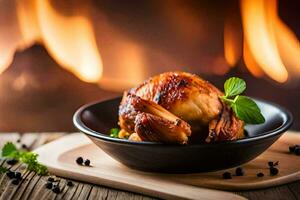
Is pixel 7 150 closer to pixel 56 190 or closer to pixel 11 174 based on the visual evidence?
pixel 11 174

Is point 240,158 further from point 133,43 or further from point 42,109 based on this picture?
point 42,109

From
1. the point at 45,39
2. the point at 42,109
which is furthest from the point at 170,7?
the point at 42,109

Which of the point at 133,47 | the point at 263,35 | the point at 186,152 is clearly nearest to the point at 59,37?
the point at 133,47

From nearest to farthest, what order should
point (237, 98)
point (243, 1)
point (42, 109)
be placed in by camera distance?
point (237, 98) → point (243, 1) → point (42, 109)

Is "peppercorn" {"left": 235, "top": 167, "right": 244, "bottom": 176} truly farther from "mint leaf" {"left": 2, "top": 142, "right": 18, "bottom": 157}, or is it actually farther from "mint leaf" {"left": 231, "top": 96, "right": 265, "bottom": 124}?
"mint leaf" {"left": 2, "top": 142, "right": 18, "bottom": 157}

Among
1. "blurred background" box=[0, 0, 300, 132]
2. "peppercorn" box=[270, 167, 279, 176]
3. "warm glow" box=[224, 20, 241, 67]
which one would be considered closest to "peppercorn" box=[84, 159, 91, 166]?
"peppercorn" box=[270, 167, 279, 176]
